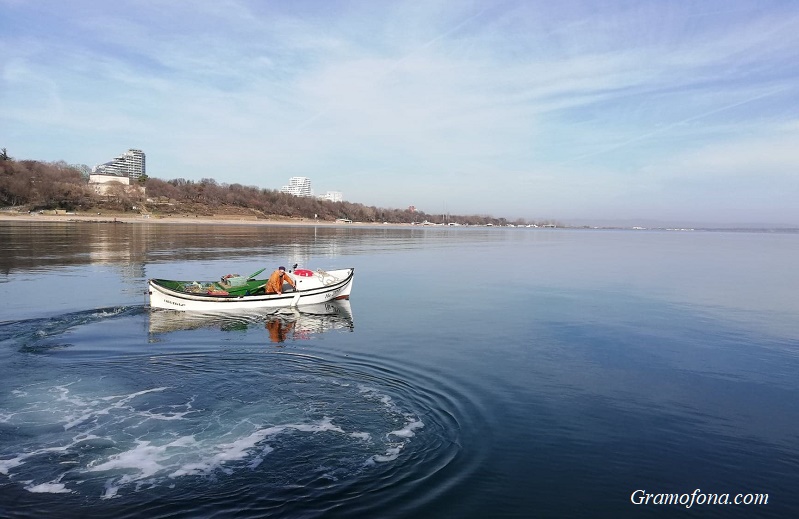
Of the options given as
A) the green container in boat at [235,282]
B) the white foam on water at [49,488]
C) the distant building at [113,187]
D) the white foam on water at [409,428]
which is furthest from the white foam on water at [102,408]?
the distant building at [113,187]

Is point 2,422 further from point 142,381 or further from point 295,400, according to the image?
point 295,400

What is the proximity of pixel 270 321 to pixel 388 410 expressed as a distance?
503 inches

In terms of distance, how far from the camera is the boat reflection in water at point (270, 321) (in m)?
22.9

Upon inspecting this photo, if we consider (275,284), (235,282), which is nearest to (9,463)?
(275,284)

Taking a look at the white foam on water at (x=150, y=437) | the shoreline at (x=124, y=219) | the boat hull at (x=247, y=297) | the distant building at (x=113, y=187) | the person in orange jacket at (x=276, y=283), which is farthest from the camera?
the distant building at (x=113, y=187)

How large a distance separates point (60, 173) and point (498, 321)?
17796 cm

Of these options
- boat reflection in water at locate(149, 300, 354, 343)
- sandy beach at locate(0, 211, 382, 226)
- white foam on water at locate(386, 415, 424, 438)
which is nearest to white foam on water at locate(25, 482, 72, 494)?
white foam on water at locate(386, 415, 424, 438)

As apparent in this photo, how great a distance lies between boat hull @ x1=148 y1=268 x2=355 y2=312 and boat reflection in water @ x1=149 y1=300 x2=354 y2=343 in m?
0.36

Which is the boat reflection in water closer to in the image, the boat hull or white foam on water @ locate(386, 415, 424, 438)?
the boat hull

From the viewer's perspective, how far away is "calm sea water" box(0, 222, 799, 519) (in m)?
10.1

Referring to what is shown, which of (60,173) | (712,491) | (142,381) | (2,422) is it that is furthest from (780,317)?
(60,173)

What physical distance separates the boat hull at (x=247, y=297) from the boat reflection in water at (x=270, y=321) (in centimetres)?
36

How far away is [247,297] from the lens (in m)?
26.7

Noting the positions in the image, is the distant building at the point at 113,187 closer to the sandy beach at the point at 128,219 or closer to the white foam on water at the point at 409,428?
the sandy beach at the point at 128,219
